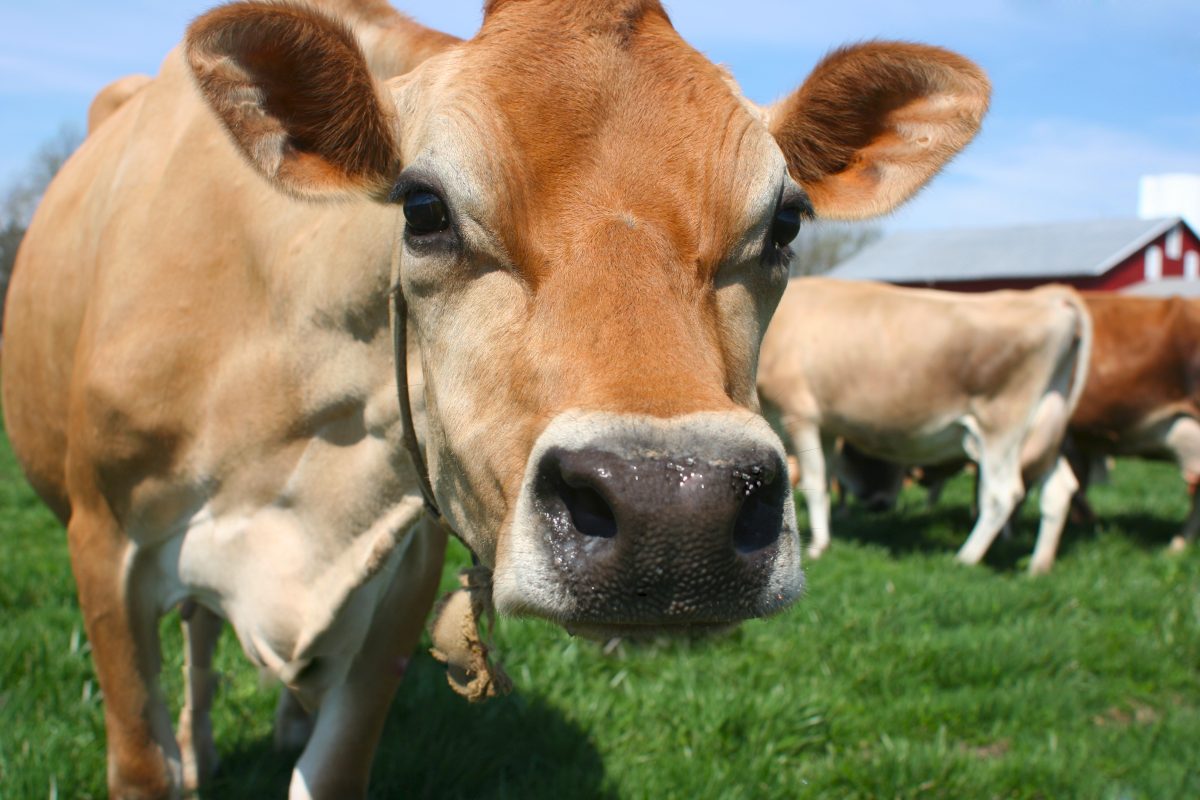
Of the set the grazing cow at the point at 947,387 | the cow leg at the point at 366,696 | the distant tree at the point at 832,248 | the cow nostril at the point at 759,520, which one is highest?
the cow nostril at the point at 759,520

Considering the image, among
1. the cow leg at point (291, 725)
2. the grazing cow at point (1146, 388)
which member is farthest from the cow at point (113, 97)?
the grazing cow at point (1146, 388)

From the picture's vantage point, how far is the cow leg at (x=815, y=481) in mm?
7520

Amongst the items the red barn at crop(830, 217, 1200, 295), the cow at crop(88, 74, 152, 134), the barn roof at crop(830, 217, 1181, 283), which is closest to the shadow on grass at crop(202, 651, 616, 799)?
the cow at crop(88, 74, 152, 134)

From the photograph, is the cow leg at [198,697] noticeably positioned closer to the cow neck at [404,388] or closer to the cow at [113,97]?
the cow neck at [404,388]

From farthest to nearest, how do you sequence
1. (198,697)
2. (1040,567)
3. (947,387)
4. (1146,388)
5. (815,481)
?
1. (1146,388)
2. (947,387)
3. (815,481)
4. (1040,567)
5. (198,697)

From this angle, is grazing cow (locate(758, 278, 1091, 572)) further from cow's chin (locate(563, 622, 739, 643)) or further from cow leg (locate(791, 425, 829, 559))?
cow's chin (locate(563, 622, 739, 643))

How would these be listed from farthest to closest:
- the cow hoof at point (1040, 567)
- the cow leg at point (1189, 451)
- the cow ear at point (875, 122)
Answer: the cow leg at point (1189, 451) → the cow hoof at point (1040, 567) → the cow ear at point (875, 122)

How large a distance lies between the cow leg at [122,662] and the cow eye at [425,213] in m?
1.33

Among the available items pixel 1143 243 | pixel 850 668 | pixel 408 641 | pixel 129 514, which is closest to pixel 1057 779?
pixel 850 668

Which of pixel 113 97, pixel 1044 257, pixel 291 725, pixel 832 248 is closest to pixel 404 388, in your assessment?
pixel 291 725

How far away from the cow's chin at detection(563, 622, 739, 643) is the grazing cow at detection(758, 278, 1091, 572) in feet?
19.7

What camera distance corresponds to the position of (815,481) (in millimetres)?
7961

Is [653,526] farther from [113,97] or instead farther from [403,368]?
[113,97]

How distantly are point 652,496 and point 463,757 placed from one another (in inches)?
84.3
